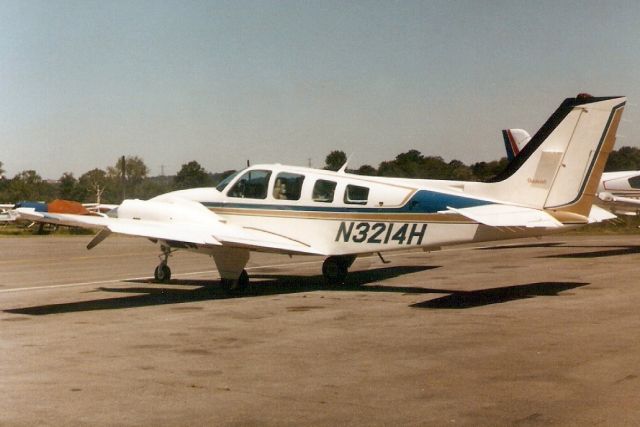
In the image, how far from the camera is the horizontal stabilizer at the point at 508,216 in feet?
43.9

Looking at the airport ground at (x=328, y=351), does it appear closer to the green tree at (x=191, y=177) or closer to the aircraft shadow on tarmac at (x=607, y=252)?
the aircraft shadow on tarmac at (x=607, y=252)

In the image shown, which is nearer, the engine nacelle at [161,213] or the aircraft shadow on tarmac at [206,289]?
the aircraft shadow on tarmac at [206,289]

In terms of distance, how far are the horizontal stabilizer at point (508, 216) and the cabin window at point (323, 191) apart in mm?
2879

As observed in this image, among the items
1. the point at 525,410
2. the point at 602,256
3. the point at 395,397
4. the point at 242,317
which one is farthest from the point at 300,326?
the point at 602,256

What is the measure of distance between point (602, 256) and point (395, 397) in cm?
1925

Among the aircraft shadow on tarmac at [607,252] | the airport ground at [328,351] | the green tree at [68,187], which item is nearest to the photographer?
the airport ground at [328,351]

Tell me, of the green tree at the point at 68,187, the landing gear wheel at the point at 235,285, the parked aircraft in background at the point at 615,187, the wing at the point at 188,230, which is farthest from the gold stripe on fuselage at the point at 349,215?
the green tree at the point at 68,187

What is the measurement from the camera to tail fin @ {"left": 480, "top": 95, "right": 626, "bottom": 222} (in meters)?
14.9

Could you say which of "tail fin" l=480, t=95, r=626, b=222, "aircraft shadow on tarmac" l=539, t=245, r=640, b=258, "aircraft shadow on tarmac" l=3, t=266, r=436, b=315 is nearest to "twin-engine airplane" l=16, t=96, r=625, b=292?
"tail fin" l=480, t=95, r=626, b=222

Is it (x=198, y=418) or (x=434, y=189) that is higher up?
(x=434, y=189)

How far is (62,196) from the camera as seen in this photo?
9356 centimetres

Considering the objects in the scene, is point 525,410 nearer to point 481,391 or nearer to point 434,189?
point 481,391

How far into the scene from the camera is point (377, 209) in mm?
15602

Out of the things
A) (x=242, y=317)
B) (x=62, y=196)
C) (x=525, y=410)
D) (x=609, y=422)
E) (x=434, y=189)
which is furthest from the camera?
(x=62, y=196)
